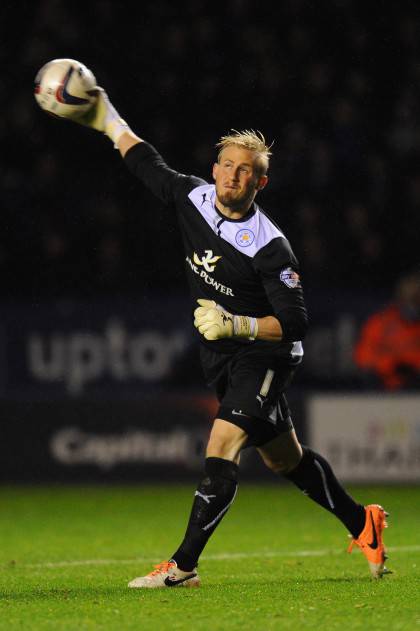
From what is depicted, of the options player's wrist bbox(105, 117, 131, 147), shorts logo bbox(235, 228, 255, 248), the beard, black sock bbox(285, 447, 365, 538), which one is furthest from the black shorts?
player's wrist bbox(105, 117, 131, 147)

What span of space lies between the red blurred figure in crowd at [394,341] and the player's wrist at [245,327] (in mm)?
7764

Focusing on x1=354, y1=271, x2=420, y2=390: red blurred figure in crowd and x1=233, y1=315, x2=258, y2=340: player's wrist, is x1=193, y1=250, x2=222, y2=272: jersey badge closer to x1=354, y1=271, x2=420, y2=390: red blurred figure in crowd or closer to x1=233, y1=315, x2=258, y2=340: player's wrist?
x1=233, y1=315, x2=258, y2=340: player's wrist

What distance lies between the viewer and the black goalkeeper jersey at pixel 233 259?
5.75 meters

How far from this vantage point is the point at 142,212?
51.3 ft

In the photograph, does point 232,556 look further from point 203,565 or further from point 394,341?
point 394,341

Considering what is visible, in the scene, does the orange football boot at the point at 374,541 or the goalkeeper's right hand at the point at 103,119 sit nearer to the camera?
the orange football boot at the point at 374,541

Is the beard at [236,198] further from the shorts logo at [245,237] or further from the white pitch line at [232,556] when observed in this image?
the white pitch line at [232,556]

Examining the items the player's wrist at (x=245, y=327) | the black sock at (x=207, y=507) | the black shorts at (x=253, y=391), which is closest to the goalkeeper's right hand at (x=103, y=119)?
the black shorts at (x=253, y=391)

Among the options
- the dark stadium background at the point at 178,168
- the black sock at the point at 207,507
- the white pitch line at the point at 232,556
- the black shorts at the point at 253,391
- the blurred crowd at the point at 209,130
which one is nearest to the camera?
the black sock at the point at 207,507

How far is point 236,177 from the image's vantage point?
19.4ft

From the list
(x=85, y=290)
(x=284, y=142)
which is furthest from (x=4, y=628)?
(x=284, y=142)

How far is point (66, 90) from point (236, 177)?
3.34ft

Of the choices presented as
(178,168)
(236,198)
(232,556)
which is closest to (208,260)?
(236,198)

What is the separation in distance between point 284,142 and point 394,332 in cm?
421
